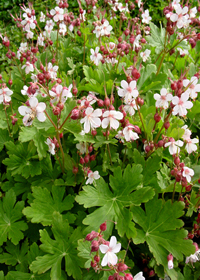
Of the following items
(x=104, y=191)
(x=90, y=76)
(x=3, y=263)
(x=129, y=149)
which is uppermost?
(x=90, y=76)

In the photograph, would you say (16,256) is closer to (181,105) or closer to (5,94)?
(5,94)

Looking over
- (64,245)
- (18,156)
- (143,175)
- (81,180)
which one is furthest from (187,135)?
(18,156)

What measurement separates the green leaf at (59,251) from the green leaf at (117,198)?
0.59 ft

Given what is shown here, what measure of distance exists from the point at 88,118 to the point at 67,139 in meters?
0.78

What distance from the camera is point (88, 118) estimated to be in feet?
4.66

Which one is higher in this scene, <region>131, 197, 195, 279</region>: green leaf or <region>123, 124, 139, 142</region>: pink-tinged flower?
<region>123, 124, 139, 142</region>: pink-tinged flower

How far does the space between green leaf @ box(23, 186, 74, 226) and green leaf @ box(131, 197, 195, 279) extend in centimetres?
52

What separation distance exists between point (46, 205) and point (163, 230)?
0.85 meters

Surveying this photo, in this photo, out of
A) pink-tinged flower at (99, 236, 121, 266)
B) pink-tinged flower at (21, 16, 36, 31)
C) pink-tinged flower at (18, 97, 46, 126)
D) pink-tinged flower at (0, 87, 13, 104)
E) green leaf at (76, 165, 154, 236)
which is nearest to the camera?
pink-tinged flower at (99, 236, 121, 266)

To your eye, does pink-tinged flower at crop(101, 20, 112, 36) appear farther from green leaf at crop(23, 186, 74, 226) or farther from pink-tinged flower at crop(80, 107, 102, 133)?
green leaf at crop(23, 186, 74, 226)

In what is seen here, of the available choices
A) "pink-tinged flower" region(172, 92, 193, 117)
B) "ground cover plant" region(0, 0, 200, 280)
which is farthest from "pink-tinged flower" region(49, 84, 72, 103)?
"pink-tinged flower" region(172, 92, 193, 117)

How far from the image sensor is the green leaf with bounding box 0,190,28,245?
1719 mm

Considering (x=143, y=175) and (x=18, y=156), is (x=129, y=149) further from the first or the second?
(x=18, y=156)

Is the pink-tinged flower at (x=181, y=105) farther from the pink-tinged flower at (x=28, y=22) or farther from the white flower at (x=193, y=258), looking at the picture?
the pink-tinged flower at (x=28, y=22)
